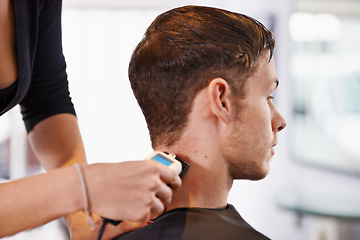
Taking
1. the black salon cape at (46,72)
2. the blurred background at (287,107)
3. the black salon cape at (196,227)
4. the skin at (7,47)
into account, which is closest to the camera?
the black salon cape at (196,227)

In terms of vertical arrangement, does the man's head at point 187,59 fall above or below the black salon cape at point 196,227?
above

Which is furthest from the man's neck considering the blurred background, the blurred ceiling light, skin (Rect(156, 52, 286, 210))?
the blurred ceiling light

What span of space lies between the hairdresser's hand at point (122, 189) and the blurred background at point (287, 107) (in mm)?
2264

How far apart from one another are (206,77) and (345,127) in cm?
250

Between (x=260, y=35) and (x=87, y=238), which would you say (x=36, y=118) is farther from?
(x=260, y=35)

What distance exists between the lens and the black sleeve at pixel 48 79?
144 centimetres

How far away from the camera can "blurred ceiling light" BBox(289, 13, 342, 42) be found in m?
3.53

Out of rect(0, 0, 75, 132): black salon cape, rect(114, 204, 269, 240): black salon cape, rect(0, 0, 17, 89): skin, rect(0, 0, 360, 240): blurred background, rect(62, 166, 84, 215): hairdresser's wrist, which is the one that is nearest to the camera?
rect(62, 166, 84, 215): hairdresser's wrist

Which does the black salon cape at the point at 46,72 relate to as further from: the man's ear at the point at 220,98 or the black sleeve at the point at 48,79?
the man's ear at the point at 220,98

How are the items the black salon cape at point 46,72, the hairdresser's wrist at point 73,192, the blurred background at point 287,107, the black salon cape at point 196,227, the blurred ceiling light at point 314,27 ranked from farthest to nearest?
the blurred ceiling light at point 314,27
the blurred background at point 287,107
the black salon cape at point 46,72
the black salon cape at point 196,227
the hairdresser's wrist at point 73,192

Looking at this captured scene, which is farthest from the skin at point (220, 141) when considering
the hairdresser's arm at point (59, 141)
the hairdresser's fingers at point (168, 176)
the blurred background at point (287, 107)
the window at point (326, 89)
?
the window at point (326, 89)

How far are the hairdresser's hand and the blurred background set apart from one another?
2264mm

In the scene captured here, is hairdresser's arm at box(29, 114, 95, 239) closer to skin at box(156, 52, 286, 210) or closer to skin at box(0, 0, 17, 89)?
skin at box(0, 0, 17, 89)

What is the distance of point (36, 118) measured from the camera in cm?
148
